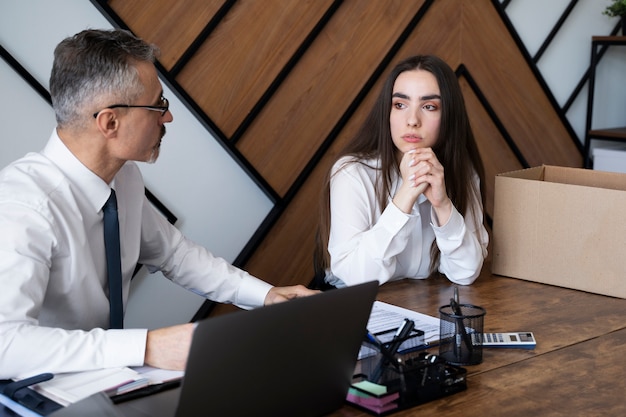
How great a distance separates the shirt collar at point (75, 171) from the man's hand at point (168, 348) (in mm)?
370

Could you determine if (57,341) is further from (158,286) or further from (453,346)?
(158,286)

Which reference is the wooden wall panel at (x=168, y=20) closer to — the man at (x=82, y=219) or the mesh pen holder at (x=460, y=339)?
the man at (x=82, y=219)

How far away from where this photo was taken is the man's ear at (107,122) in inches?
62.4

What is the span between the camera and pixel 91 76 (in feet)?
5.18

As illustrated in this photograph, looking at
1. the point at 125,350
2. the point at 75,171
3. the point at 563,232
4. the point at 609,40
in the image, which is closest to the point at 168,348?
the point at 125,350

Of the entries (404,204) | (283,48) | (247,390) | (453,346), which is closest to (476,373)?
(453,346)

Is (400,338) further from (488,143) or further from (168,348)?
(488,143)

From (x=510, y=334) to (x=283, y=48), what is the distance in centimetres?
170

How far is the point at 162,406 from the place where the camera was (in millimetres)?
1186

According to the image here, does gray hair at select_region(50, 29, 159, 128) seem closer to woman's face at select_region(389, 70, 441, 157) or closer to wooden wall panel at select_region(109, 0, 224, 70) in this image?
woman's face at select_region(389, 70, 441, 157)

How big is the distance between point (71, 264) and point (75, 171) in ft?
0.61

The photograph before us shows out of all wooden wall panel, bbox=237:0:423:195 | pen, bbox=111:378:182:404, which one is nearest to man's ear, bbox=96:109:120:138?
pen, bbox=111:378:182:404

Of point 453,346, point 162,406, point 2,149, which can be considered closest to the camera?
point 162,406

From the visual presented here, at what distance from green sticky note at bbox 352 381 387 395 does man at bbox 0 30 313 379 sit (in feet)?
0.95
